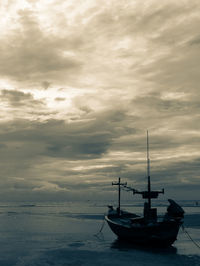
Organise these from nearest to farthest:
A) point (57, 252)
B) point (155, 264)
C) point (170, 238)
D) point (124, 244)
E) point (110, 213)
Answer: point (155, 264) → point (57, 252) → point (170, 238) → point (124, 244) → point (110, 213)

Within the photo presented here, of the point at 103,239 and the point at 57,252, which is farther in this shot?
the point at 103,239

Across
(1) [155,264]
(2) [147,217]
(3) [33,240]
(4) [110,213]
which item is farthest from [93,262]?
(4) [110,213]

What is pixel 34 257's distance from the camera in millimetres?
31406

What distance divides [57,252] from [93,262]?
6629 mm

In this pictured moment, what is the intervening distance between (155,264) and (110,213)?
24.6m

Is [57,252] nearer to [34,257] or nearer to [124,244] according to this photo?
[34,257]

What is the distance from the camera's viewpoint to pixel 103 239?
4481cm

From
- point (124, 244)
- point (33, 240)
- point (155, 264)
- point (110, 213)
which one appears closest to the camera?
point (155, 264)

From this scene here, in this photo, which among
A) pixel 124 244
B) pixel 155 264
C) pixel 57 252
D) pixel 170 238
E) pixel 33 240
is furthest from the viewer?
pixel 33 240

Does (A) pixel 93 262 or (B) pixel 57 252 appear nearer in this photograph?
(A) pixel 93 262

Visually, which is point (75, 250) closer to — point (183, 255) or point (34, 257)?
point (34, 257)

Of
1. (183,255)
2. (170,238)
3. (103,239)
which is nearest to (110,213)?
(103,239)

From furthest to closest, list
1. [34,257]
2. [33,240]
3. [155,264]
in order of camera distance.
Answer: [33,240] → [34,257] → [155,264]

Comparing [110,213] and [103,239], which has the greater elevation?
[110,213]
